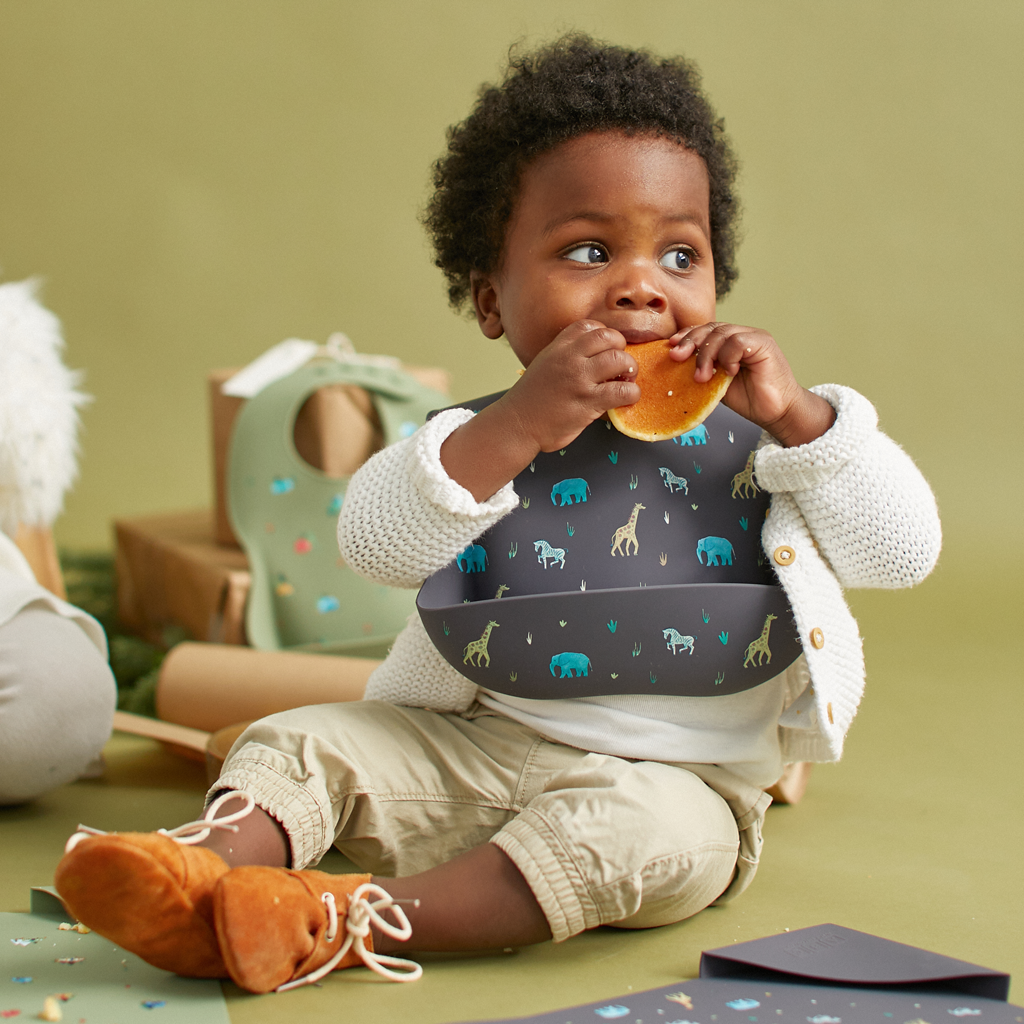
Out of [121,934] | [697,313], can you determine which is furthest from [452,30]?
[121,934]

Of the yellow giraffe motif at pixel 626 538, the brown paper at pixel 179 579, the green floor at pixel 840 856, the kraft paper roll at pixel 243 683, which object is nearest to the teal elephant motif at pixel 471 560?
the yellow giraffe motif at pixel 626 538

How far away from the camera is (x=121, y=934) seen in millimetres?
847

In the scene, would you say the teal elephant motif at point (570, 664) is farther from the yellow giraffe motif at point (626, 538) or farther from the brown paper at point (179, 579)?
the brown paper at point (179, 579)

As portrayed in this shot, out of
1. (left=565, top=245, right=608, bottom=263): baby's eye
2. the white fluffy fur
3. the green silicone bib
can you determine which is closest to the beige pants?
(left=565, top=245, right=608, bottom=263): baby's eye

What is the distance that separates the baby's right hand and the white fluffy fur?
0.79 metres

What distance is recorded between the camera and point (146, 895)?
2.73ft

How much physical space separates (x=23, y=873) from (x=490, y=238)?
784mm

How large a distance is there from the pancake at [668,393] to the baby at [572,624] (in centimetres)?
2

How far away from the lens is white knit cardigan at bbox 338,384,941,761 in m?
1.05

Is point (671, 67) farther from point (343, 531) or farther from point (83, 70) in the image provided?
point (83, 70)

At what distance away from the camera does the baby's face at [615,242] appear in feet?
3.60

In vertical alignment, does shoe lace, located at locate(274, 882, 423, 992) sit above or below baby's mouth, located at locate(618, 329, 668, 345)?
below

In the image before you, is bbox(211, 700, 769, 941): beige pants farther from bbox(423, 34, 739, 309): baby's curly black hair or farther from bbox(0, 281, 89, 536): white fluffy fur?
bbox(0, 281, 89, 536): white fluffy fur

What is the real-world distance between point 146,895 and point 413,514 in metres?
0.38
